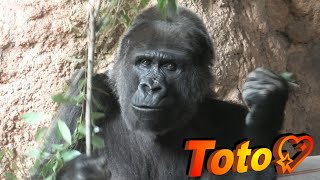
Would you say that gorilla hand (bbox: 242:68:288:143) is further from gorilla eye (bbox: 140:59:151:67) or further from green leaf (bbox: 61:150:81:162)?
green leaf (bbox: 61:150:81:162)

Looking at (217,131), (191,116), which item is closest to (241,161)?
(217,131)

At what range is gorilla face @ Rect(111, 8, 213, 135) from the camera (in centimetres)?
286

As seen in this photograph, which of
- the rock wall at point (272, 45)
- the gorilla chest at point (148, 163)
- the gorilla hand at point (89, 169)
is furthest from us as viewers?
the rock wall at point (272, 45)

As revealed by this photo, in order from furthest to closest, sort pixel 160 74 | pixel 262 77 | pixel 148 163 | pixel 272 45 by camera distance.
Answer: pixel 272 45 < pixel 148 163 < pixel 262 77 < pixel 160 74

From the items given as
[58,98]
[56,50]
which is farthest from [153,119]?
[56,50]

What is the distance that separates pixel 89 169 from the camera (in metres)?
2.45

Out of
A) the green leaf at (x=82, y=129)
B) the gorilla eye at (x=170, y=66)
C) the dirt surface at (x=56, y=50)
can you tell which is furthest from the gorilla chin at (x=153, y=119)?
the dirt surface at (x=56, y=50)

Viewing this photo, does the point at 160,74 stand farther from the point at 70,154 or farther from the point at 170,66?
the point at 70,154

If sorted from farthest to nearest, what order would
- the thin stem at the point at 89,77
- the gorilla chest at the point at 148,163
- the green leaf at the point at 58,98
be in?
the gorilla chest at the point at 148,163, the green leaf at the point at 58,98, the thin stem at the point at 89,77

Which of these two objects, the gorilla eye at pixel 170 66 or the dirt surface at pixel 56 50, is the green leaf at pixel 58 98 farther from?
the dirt surface at pixel 56 50

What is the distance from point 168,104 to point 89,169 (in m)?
0.61

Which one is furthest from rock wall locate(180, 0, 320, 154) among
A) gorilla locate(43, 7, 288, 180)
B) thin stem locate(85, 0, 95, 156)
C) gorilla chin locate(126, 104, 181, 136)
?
thin stem locate(85, 0, 95, 156)

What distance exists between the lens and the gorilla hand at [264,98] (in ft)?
10.1

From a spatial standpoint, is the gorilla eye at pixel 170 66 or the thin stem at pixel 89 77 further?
the gorilla eye at pixel 170 66
